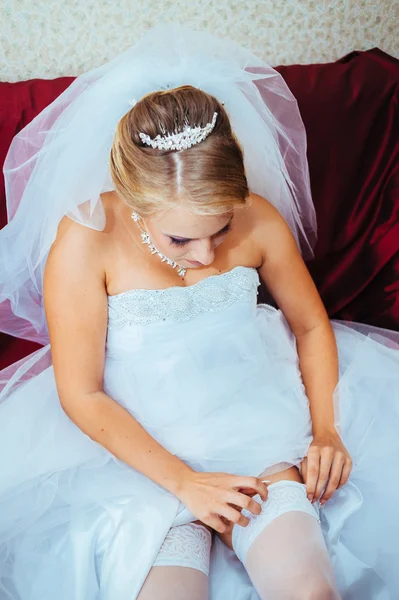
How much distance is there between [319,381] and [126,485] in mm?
454

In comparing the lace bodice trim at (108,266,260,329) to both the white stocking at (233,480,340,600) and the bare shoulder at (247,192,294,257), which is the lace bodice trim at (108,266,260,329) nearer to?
the bare shoulder at (247,192,294,257)

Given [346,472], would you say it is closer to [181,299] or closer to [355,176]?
[181,299]

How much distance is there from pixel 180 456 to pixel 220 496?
148 mm

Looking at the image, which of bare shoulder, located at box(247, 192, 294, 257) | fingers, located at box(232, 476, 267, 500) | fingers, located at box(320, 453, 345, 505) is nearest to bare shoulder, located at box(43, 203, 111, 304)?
bare shoulder, located at box(247, 192, 294, 257)

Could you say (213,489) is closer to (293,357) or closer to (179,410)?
(179,410)

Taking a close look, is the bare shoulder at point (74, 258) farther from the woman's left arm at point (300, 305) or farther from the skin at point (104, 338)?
the woman's left arm at point (300, 305)

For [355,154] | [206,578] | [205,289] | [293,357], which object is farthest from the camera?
[355,154]

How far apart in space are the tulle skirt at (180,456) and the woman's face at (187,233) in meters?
0.19

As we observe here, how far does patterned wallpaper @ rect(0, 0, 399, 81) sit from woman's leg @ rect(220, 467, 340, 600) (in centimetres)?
127

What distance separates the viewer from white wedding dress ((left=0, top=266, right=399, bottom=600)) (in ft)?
3.87

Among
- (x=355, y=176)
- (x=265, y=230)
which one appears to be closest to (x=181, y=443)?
(x=265, y=230)

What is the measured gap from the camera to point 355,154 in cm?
183

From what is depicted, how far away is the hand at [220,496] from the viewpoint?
3.83 ft

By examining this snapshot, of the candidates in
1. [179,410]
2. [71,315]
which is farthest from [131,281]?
[179,410]
